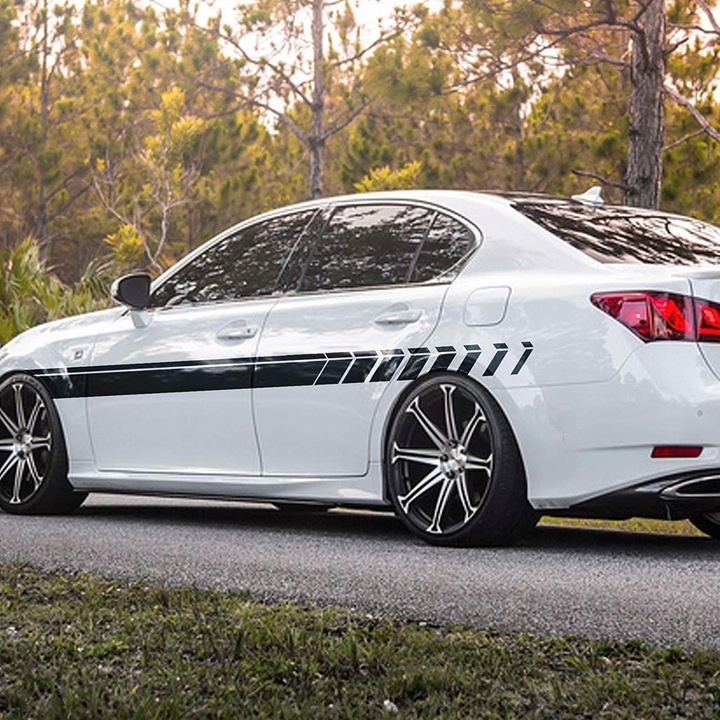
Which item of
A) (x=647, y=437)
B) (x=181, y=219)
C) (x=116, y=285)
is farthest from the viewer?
(x=181, y=219)

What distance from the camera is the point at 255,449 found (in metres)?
7.14

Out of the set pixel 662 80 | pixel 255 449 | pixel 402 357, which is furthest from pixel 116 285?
pixel 662 80

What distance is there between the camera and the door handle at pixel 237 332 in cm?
720

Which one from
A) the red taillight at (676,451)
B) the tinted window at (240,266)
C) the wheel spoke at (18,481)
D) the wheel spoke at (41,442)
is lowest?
the wheel spoke at (18,481)

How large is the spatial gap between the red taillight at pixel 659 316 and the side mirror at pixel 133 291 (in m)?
2.94

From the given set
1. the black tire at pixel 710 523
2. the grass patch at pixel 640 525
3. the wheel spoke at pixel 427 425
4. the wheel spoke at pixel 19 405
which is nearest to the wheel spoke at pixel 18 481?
the wheel spoke at pixel 19 405

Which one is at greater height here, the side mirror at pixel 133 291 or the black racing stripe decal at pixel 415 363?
the side mirror at pixel 133 291

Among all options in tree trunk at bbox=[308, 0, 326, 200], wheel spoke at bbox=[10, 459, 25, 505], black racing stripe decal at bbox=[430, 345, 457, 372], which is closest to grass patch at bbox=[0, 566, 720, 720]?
black racing stripe decal at bbox=[430, 345, 457, 372]

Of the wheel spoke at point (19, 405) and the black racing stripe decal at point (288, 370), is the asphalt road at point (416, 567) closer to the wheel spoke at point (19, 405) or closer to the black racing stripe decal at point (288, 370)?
the wheel spoke at point (19, 405)

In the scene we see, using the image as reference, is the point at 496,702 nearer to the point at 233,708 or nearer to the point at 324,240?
the point at 233,708

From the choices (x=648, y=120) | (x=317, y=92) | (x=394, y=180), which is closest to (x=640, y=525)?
(x=648, y=120)

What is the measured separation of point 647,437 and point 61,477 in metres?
3.60

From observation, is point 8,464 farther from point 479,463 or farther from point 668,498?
point 668,498

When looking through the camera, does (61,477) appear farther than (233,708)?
Yes
